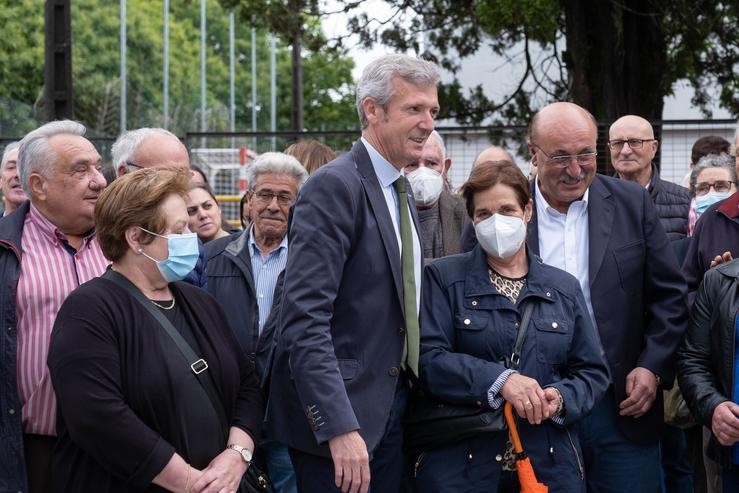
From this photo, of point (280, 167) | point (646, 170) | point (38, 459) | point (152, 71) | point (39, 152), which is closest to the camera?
point (38, 459)

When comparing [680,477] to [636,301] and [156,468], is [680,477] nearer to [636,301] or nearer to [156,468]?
[636,301]

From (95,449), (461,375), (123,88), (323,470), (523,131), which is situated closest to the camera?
(95,449)

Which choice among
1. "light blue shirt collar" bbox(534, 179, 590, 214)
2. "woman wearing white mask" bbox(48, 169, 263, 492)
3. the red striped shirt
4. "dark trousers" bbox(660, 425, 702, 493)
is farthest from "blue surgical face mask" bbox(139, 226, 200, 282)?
"dark trousers" bbox(660, 425, 702, 493)

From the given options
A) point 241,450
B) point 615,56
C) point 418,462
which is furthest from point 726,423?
point 615,56

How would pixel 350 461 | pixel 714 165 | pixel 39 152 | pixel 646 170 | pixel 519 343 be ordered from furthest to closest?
pixel 646 170, pixel 714 165, pixel 39 152, pixel 519 343, pixel 350 461

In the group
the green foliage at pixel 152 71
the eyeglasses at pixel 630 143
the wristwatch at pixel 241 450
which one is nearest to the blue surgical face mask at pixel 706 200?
the eyeglasses at pixel 630 143

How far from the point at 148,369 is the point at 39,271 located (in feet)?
2.61

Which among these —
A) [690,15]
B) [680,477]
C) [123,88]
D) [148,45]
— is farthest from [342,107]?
[680,477]

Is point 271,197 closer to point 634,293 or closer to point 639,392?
point 634,293

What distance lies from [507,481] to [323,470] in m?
0.85

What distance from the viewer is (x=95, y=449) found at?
391 centimetres

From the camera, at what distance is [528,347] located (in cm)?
457

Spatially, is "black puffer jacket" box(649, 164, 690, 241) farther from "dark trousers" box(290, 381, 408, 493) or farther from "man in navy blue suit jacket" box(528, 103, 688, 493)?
"dark trousers" box(290, 381, 408, 493)

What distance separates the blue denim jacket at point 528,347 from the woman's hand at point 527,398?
8 cm
